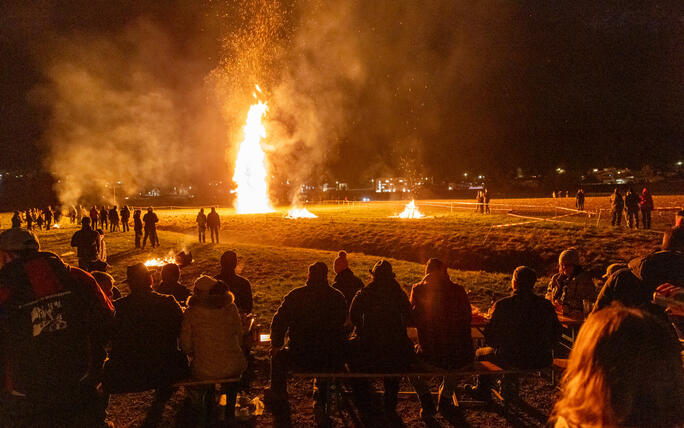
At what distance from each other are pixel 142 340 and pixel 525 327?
4.17 m

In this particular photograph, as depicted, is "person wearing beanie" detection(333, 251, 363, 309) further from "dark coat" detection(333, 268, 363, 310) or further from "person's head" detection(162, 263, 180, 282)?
"person's head" detection(162, 263, 180, 282)

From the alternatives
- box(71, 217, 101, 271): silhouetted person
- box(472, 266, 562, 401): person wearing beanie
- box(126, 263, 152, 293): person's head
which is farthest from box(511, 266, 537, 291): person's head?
box(71, 217, 101, 271): silhouetted person

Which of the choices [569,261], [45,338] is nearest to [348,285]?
[569,261]

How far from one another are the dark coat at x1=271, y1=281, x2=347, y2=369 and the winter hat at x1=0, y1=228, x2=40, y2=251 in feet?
7.90

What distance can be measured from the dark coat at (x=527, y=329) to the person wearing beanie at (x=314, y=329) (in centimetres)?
187

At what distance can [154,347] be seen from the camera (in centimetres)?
433

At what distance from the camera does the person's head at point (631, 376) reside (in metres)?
1.43

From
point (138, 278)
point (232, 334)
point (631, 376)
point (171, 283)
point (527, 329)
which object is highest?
point (631, 376)

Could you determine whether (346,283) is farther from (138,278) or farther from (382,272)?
(138,278)

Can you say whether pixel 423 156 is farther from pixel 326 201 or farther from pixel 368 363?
pixel 368 363

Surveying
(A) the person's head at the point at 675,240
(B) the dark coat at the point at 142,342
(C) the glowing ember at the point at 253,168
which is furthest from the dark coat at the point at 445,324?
(C) the glowing ember at the point at 253,168

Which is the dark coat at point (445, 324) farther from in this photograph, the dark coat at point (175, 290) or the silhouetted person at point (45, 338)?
the dark coat at point (175, 290)

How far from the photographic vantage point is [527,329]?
472cm

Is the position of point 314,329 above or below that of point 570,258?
below
